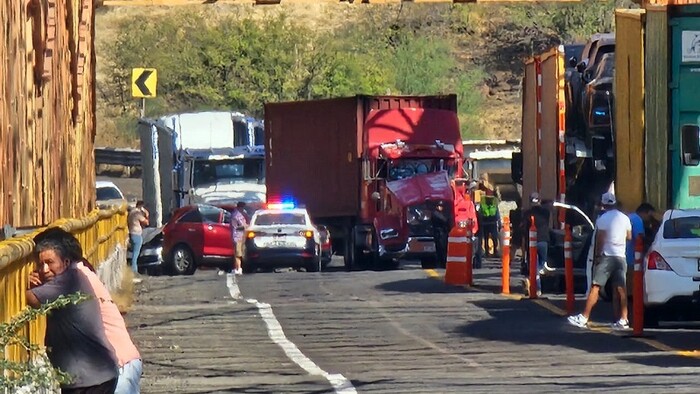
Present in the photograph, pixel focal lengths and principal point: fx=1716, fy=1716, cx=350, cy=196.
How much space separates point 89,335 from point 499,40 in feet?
228

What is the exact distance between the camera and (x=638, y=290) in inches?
726

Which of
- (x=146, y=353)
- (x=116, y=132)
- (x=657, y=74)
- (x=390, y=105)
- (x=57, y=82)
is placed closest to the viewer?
(x=146, y=353)

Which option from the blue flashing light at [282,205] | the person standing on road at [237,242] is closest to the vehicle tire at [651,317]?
the person standing on road at [237,242]

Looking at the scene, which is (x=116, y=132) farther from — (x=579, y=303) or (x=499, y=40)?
(x=579, y=303)

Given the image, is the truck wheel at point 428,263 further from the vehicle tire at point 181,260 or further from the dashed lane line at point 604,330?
the dashed lane line at point 604,330

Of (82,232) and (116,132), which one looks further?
(116,132)

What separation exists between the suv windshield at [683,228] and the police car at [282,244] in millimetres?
15216

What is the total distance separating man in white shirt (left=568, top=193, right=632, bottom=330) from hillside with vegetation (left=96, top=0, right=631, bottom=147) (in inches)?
1733

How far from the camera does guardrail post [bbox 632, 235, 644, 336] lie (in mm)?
18234

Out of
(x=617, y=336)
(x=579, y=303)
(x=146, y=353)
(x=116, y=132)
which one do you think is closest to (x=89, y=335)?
(x=146, y=353)

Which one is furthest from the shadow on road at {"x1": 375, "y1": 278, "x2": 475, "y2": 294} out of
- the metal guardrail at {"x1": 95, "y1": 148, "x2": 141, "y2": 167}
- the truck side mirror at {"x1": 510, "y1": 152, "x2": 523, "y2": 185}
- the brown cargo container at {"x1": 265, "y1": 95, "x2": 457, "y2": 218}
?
the metal guardrail at {"x1": 95, "y1": 148, "x2": 141, "y2": 167}

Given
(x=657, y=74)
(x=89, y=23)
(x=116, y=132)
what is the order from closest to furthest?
(x=657, y=74) < (x=89, y=23) < (x=116, y=132)

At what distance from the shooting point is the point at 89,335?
28.0 feet

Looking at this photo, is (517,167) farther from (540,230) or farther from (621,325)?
(621,325)
